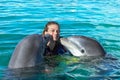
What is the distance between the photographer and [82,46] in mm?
8445

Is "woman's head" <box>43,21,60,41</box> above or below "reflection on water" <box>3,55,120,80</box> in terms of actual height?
above

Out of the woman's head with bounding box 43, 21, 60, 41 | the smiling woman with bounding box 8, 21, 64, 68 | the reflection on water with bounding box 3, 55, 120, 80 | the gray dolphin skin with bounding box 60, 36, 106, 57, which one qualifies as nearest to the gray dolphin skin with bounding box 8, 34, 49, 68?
the smiling woman with bounding box 8, 21, 64, 68

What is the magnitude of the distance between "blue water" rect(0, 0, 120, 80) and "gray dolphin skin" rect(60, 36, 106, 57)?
0.24 meters

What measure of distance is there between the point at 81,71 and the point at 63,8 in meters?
9.04

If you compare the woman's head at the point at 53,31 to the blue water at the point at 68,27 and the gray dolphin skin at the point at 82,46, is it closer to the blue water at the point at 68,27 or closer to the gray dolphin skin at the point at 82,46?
the gray dolphin skin at the point at 82,46

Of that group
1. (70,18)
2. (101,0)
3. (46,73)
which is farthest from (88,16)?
(46,73)

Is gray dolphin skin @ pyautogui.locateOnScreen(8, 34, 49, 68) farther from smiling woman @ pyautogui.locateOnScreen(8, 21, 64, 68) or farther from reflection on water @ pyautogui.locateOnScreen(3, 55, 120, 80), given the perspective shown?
reflection on water @ pyautogui.locateOnScreen(3, 55, 120, 80)

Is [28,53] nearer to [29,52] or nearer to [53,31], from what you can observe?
[29,52]

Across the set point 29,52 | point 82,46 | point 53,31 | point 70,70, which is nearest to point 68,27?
point 82,46

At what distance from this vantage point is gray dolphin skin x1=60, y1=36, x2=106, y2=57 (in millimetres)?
8383

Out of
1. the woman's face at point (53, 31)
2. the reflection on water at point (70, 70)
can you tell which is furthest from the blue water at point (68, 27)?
the woman's face at point (53, 31)

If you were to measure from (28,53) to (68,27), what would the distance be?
5903 millimetres

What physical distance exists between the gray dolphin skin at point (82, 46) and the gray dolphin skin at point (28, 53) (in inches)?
55.2

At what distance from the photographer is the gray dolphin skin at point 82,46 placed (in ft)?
27.5
